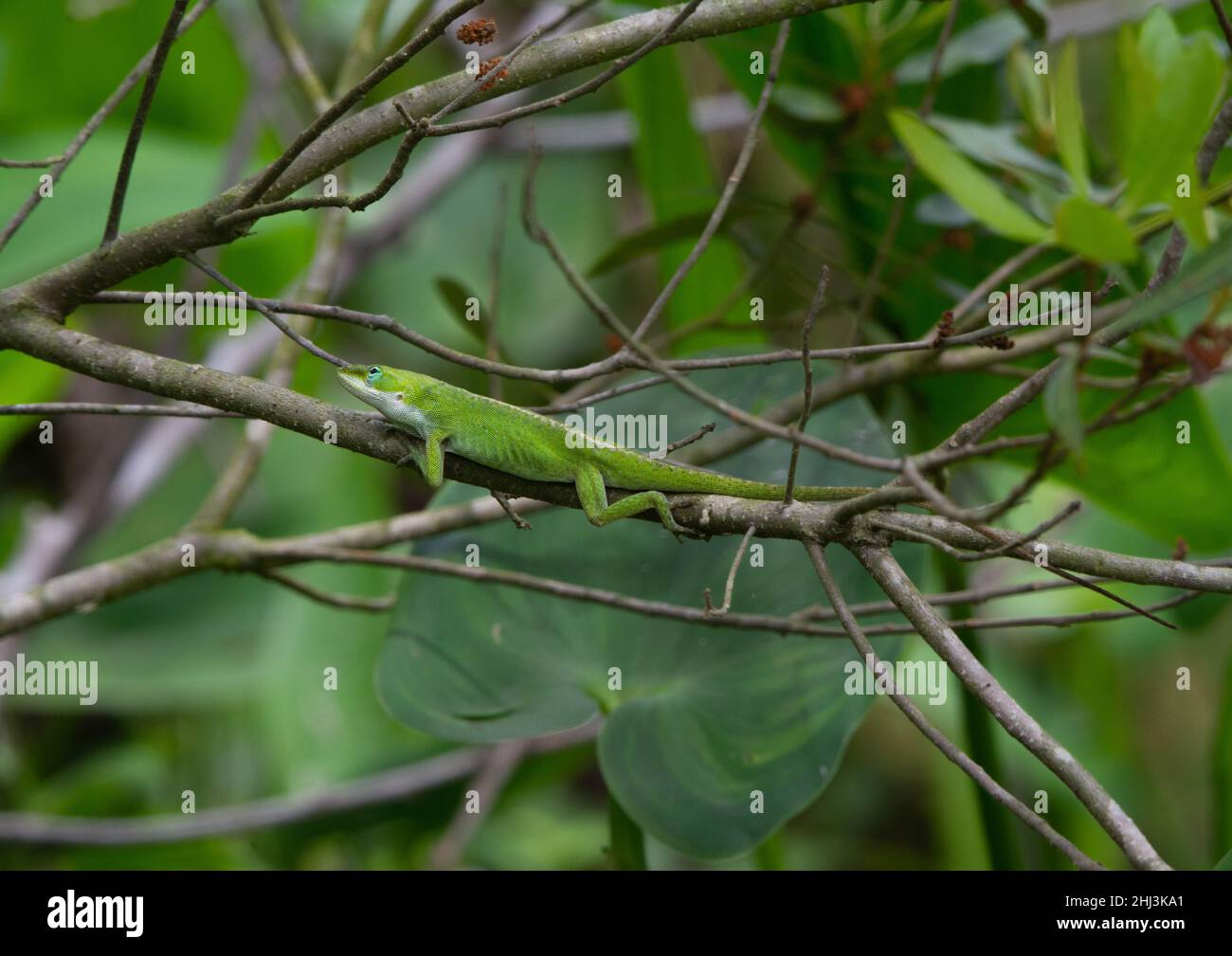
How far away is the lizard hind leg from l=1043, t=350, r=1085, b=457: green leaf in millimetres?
928

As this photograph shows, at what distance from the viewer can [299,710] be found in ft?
12.8

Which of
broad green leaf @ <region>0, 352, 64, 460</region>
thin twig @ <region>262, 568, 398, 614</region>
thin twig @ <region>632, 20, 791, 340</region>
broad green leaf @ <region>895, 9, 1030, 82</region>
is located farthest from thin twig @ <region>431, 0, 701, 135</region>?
broad green leaf @ <region>0, 352, 64, 460</region>

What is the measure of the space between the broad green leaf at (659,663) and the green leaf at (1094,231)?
1.24m

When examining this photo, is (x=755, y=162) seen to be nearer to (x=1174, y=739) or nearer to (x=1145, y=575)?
(x=1174, y=739)

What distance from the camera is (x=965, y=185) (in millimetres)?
1530

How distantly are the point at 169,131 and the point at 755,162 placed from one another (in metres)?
3.64

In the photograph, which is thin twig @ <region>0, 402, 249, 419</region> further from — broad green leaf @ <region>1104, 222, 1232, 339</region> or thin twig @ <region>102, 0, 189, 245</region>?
broad green leaf @ <region>1104, 222, 1232, 339</region>

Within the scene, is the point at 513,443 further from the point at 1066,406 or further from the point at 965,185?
the point at 1066,406

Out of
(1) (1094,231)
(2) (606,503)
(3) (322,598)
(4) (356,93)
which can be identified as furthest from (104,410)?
(1) (1094,231)

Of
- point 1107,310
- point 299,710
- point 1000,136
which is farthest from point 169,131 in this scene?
point 1107,310

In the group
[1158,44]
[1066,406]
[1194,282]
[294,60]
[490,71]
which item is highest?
[294,60]

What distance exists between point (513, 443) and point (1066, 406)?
158 cm

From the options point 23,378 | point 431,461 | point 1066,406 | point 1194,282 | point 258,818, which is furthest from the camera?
point 23,378

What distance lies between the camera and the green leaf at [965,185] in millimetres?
1517
